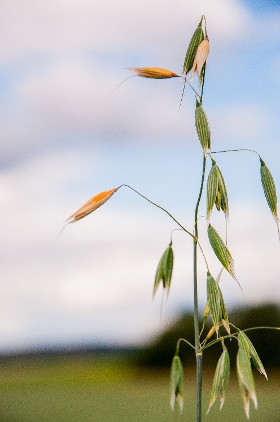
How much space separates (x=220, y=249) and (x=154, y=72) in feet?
1.22

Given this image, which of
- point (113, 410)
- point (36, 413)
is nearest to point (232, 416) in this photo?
point (113, 410)

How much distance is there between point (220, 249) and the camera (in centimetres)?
120

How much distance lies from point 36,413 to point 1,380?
216 cm

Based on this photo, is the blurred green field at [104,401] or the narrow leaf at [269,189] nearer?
the narrow leaf at [269,189]

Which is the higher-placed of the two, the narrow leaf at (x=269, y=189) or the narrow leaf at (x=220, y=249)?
the narrow leaf at (x=269, y=189)

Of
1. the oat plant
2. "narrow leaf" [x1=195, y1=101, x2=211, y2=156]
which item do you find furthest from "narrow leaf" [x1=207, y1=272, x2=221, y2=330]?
"narrow leaf" [x1=195, y1=101, x2=211, y2=156]

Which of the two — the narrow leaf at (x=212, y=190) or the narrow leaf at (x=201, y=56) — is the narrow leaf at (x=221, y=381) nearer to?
the narrow leaf at (x=212, y=190)

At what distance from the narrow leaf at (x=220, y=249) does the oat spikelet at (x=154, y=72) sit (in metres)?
0.31

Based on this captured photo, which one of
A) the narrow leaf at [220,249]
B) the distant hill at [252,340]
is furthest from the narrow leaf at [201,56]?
the distant hill at [252,340]

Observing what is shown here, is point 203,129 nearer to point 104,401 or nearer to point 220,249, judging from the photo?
point 220,249

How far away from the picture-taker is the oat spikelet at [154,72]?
3.80ft

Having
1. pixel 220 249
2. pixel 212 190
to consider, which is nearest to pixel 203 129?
pixel 212 190

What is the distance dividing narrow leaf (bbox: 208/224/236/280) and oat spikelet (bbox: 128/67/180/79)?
311 millimetres

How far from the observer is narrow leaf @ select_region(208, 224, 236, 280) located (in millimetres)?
1199
